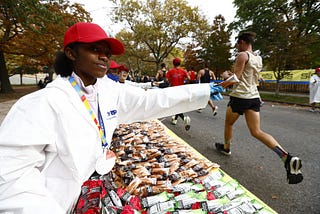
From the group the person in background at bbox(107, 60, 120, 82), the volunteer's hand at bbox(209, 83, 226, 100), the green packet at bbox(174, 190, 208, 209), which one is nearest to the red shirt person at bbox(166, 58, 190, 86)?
the person in background at bbox(107, 60, 120, 82)

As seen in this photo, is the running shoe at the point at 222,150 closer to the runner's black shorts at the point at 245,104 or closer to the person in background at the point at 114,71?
the runner's black shorts at the point at 245,104

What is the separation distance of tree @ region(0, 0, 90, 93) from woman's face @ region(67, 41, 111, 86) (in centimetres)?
739

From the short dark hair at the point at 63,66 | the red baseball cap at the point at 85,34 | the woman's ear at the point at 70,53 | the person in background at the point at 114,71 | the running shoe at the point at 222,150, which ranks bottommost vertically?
the running shoe at the point at 222,150

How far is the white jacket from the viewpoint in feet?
2.60

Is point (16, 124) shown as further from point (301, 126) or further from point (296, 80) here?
point (296, 80)

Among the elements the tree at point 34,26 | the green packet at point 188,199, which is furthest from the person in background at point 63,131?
the tree at point 34,26

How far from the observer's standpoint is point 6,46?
1124cm

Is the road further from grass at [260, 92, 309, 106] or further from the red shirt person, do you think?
grass at [260, 92, 309, 106]

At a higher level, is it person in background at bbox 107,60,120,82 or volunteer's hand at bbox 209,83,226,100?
person in background at bbox 107,60,120,82

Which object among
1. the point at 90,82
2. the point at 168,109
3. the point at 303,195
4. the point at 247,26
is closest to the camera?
the point at 90,82

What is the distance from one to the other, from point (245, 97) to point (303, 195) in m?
1.32

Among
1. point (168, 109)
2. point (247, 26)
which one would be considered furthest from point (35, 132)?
point (247, 26)

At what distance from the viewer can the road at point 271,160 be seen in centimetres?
198

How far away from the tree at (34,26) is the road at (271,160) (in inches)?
279
